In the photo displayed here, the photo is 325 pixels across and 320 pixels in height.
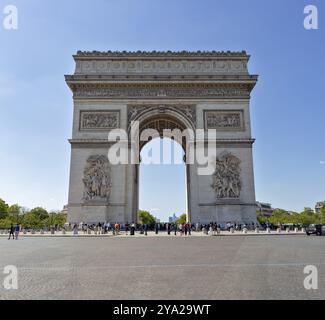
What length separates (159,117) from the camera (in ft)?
98.4

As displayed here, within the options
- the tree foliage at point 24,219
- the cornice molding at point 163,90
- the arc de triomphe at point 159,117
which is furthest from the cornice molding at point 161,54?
the tree foliage at point 24,219

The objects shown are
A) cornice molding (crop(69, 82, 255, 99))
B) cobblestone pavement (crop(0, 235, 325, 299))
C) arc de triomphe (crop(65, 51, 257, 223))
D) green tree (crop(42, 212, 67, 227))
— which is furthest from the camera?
green tree (crop(42, 212, 67, 227))

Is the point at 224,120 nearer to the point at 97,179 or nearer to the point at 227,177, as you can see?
the point at 227,177

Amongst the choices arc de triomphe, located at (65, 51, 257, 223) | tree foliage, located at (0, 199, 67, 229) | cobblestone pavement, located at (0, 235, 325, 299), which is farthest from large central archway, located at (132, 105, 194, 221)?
tree foliage, located at (0, 199, 67, 229)

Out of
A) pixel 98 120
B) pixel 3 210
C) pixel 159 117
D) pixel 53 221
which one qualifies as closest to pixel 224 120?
pixel 159 117

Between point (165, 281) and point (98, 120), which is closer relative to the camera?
point (165, 281)

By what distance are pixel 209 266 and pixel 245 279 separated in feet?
5.16

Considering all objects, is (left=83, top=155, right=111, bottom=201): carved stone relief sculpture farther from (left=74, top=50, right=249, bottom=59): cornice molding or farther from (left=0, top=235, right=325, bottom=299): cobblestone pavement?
(left=0, top=235, right=325, bottom=299): cobblestone pavement

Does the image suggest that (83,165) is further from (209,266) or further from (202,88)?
(209,266)

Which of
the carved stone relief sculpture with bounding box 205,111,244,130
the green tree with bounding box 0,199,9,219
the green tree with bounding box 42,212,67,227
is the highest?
Result: the carved stone relief sculpture with bounding box 205,111,244,130

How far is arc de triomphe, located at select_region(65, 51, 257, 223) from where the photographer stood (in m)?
27.0

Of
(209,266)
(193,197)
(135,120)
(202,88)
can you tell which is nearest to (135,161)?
(135,120)

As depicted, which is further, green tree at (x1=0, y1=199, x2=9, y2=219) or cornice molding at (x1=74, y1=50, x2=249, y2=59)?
A: green tree at (x1=0, y1=199, x2=9, y2=219)
